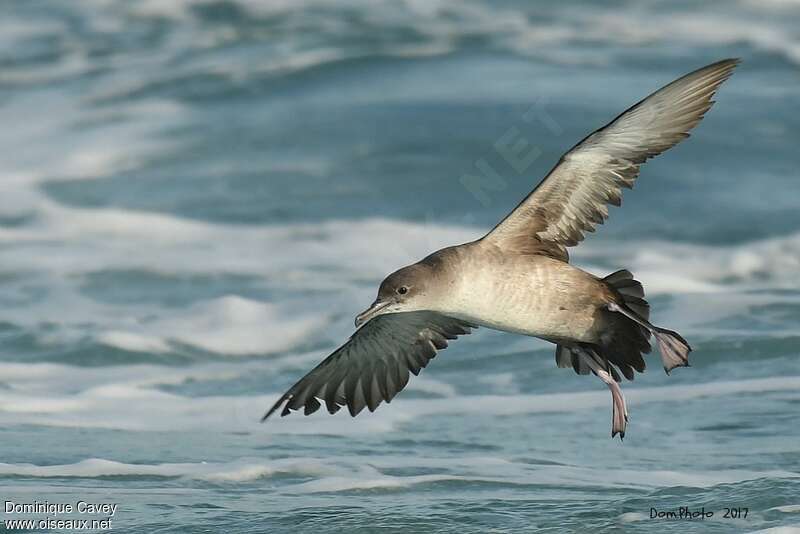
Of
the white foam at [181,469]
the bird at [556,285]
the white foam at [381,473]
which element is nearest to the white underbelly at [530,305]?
the bird at [556,285]

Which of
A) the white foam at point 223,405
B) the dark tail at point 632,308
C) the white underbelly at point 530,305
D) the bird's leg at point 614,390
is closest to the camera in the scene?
the white underbelly at point 530,305

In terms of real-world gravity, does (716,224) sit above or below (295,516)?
above

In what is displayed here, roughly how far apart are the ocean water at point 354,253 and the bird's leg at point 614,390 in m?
0.21

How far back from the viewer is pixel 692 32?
15328 mm

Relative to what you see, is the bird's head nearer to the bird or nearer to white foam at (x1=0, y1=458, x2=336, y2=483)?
the bird

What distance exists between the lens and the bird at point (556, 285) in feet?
18.7

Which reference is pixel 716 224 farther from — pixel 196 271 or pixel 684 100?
pixel 684 100

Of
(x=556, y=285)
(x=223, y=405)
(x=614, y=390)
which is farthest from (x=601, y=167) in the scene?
(x=223, y=405)

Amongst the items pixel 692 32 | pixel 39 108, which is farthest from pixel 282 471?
pixel 692 32

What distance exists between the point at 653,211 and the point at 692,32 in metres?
4.47

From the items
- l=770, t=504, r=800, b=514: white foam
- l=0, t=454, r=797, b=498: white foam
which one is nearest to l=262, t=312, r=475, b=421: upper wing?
l=0, t=454, r=797, b=498: white foam

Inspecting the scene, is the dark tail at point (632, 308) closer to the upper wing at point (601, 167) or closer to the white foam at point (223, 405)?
the upper wing at point (601, 167)

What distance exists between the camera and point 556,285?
5.96 meters

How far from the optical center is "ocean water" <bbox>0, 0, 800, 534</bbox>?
6227 millimetres
